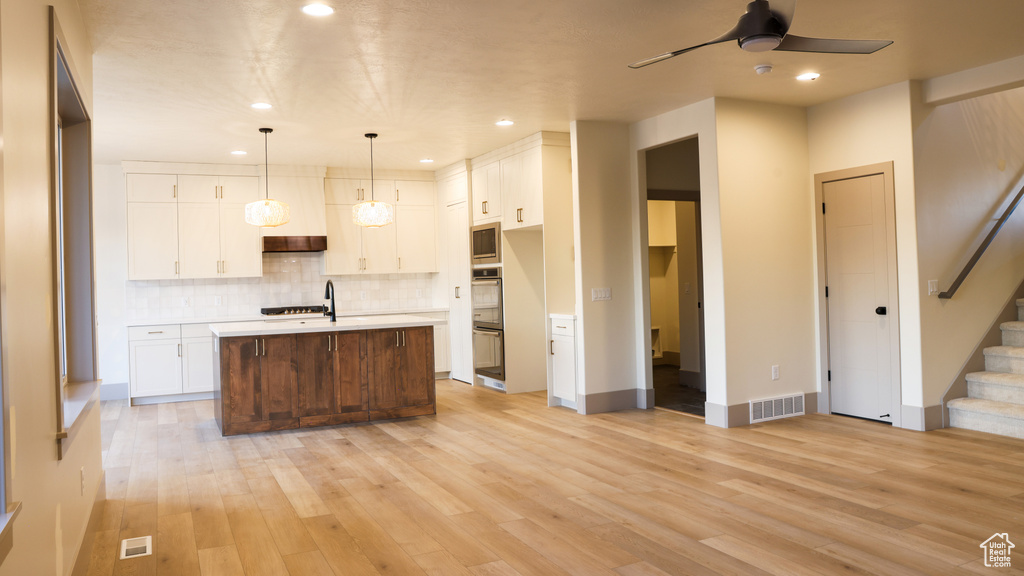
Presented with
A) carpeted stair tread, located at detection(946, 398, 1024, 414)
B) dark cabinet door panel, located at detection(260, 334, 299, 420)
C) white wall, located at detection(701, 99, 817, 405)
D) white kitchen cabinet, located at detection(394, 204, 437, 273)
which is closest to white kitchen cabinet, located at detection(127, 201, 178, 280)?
white kitchen cabinet, located at detection(394, 204, 437, 273)

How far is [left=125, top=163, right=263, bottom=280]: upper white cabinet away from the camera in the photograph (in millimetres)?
7516

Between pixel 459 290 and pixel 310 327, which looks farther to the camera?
pixel 459 290

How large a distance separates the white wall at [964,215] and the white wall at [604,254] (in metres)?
2.32

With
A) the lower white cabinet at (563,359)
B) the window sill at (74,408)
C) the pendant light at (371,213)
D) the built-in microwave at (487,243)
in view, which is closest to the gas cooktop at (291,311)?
the pendant light at (371,213)

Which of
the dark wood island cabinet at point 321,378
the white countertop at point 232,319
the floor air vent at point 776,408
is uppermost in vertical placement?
the white countertop at point 232,319

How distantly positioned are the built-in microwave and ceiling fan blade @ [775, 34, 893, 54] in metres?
4.43

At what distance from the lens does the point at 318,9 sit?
345cm

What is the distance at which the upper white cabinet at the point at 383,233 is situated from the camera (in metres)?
8.42

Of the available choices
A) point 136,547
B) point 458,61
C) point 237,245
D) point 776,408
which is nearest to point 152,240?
point 237,245

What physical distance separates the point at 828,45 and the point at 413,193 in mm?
6216

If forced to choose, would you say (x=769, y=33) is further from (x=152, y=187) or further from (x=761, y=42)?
(x=152, y=187)

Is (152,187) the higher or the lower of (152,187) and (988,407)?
the higher

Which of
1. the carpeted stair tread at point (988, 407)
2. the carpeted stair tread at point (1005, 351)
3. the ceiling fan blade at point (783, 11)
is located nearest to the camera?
the ceiling fan blade at point (783, 11)

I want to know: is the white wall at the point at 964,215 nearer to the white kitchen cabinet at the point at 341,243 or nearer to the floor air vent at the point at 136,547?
the floor air vent at the point at 136,547
